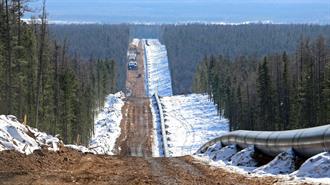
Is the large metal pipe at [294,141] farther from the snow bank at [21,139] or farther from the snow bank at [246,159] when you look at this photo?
the snow bank at [21,139]

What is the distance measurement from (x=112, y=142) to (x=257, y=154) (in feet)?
225

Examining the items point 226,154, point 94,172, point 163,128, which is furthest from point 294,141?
point 163,128

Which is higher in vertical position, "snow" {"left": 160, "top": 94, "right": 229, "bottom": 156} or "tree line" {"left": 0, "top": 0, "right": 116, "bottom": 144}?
"tree line" {"left": 0, "top": 0, "right": 116, "bottom": 144}

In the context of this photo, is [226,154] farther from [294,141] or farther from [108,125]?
[108,125]

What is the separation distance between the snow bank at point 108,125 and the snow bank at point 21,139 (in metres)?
50.0

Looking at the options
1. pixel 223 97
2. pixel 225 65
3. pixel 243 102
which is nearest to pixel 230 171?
pixel 243 102

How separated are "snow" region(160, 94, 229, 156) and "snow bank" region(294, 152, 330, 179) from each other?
5680 cm

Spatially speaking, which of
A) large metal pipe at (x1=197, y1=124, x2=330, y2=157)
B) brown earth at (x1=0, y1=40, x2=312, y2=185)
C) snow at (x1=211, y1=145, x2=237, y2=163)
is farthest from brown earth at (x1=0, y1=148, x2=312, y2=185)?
snow at (x1=211, y1=145, x2=237, y2=163)

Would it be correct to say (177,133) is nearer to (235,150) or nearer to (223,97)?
(223,97)

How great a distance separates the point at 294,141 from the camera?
19906 mm

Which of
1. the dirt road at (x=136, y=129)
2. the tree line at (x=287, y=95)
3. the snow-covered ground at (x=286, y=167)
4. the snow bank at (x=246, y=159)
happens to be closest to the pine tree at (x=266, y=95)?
the tree line at (x=287, y=95)

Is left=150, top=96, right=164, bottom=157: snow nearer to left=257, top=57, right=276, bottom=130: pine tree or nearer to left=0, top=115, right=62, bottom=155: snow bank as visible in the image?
left=257, top=57, right=276, bottom=130: pine tree

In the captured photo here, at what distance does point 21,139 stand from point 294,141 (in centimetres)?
1081

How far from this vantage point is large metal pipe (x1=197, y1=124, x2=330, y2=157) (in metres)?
18.2
